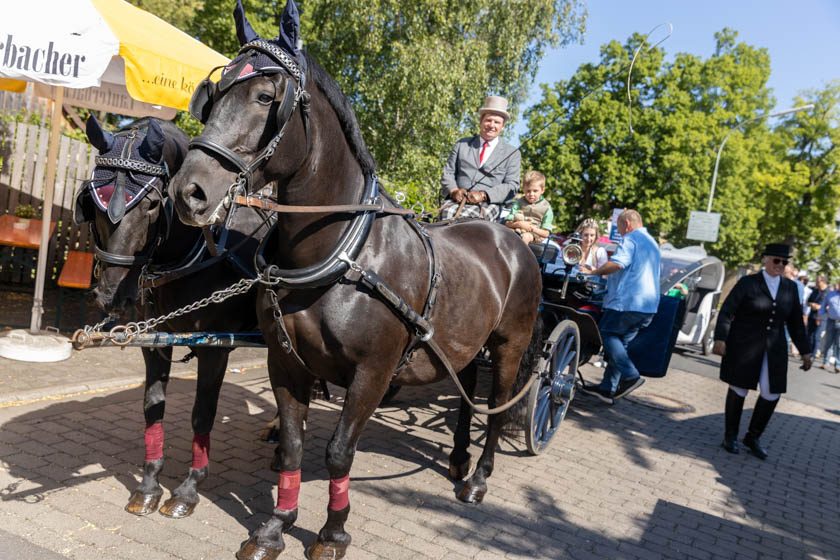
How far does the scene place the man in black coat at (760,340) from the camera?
6254 mm

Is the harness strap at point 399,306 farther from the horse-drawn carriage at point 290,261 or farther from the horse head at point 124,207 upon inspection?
the horse head at point 124,207

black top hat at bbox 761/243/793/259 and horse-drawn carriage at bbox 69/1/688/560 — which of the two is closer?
horse-drawn carriage at bbox 69/1/688/560

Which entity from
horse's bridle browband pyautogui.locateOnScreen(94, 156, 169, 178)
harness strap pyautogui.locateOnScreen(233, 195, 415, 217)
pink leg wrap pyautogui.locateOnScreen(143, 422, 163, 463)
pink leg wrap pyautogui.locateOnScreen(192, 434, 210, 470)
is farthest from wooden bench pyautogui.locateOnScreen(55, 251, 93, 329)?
harness strap pyautogui.locateOnScreen(233, 195, 415, 217)

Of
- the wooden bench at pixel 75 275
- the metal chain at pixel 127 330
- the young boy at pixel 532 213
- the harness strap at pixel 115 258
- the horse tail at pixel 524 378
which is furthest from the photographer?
the wooden bench at pixel 75 275

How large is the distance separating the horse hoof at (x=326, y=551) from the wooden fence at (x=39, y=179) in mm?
7484

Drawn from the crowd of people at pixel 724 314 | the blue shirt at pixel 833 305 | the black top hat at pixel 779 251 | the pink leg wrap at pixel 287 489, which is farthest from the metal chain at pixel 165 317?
the blue shirt at pixel 833 305

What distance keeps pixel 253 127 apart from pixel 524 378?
3.24m

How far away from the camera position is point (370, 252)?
2984 mm

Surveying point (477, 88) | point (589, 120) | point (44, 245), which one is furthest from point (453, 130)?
point (44, 245)

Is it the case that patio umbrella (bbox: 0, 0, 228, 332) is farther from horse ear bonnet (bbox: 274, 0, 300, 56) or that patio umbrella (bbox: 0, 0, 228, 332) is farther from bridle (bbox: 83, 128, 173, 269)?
horse ear bonnet (bbox: 274, 0, 300, 56)

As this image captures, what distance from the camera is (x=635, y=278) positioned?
5.96m

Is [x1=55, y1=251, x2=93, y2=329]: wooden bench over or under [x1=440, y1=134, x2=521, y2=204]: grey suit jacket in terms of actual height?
under

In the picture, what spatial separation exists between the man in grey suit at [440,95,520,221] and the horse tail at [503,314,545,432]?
1070 millimetres

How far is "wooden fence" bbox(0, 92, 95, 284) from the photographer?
8922mm
